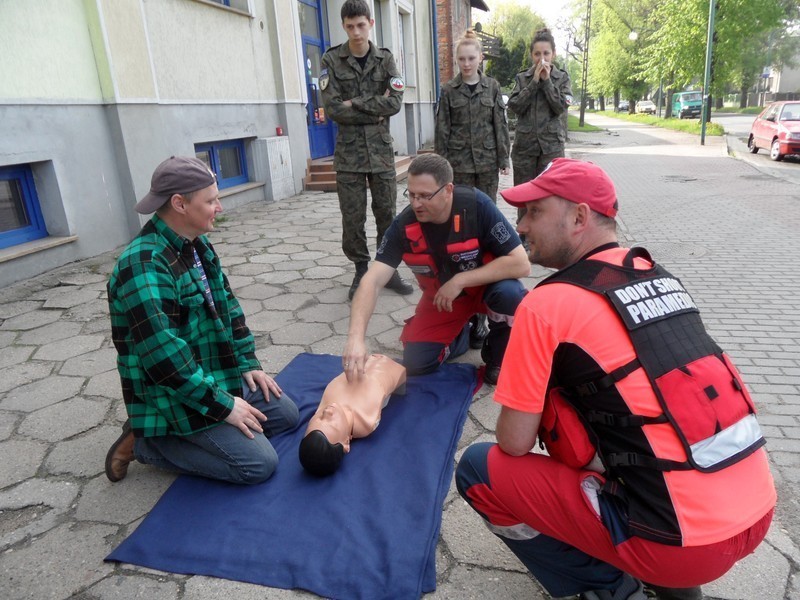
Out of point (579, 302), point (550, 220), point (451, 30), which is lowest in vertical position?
point (579, 302)

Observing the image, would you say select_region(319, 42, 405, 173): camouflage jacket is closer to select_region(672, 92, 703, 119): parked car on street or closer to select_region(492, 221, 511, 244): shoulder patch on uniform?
select_region(492, 221, 511, 244): shoulder patch on uniform

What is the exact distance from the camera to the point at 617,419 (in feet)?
4.83

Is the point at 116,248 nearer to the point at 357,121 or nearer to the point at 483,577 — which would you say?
the point at 357,121

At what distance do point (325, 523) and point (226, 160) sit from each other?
7798 millimetres

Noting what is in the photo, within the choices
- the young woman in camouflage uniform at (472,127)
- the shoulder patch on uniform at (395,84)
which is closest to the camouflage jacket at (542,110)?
the young woman in camouflage uniform at (472,127)

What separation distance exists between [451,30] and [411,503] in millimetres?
21002

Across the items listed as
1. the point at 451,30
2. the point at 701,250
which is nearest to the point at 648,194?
the point at 701,250

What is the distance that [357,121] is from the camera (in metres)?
4.80

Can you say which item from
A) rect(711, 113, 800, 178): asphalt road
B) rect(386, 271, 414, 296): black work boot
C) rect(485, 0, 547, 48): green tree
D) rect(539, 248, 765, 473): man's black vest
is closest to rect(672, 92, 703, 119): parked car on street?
rect(711, 113, 800, 178): asphalt road

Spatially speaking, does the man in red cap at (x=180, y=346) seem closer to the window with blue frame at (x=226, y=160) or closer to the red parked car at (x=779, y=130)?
the window with blue frame at (x=226, y=160)

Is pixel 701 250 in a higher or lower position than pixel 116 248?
lower

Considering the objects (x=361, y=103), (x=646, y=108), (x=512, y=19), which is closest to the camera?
(x=361, y=103)

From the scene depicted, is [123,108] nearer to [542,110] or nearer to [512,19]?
[542,110]

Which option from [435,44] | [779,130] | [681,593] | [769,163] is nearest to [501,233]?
[681,593]
